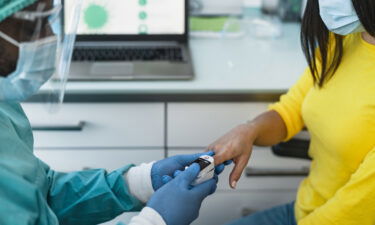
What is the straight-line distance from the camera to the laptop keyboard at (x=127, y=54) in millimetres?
1462

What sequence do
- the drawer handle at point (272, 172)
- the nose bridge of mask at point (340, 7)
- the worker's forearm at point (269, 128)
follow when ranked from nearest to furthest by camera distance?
the nose bridge of mask at point (340, 7) < the worker's forearm at point (269, 128) < the drawer handle at point (272, 172)

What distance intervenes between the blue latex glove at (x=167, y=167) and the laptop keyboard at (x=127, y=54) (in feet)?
1.44

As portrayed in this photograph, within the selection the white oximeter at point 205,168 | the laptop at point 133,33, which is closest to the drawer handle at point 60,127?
the laptop at point 133,33

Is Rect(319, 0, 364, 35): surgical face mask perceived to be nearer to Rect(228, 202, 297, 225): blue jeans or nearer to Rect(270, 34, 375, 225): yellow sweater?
Rect(270, 34, 375, 225): yellow sweater

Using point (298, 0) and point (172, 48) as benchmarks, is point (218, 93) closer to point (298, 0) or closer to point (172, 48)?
point (172, 48)

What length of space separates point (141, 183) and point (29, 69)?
0.40 m

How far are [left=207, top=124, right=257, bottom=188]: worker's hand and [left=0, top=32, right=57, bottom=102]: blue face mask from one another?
45 centimetres

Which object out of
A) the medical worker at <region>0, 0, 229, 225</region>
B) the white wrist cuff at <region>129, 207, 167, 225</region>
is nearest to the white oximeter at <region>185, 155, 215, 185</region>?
the medical worker at <region>0, 0, 229, 225</region>

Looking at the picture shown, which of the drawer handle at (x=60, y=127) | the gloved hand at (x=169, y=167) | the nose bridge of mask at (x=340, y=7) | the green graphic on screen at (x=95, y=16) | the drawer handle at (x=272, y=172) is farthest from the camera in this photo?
the green graphic on screen at (x=95, y=16)

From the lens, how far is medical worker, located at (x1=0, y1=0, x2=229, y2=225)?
786mm

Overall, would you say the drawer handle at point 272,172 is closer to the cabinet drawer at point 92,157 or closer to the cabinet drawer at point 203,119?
the cabinet drawer at point 203,119

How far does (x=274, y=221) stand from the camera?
125 centimetres

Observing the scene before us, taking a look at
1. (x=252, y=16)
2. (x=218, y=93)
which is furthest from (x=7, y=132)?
(x=252, y=16)

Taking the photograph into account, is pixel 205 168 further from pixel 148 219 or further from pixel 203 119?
pixel 203 119
